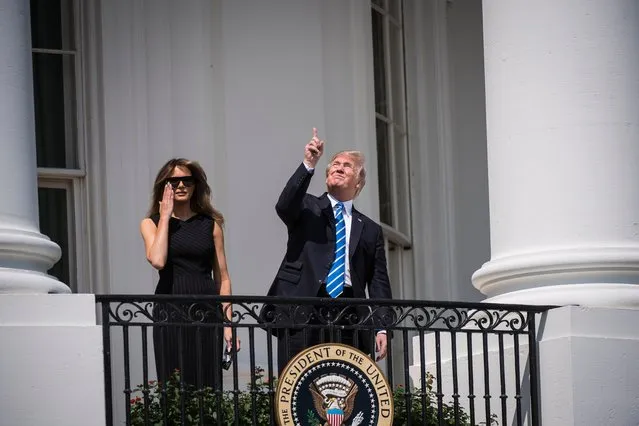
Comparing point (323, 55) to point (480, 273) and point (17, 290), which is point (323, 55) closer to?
point (480, 273)

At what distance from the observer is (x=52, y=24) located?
1686 cm

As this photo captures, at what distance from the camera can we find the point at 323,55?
1730cm

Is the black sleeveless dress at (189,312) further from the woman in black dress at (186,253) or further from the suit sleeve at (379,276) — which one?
the suit sleeve at (379,276)

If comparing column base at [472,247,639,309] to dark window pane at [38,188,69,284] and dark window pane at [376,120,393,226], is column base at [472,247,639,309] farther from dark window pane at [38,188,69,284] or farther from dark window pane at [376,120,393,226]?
dark window pane at [376,120,393,226]

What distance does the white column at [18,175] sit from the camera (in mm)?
13016

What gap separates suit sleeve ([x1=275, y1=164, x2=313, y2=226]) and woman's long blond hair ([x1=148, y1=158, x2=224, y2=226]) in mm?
549

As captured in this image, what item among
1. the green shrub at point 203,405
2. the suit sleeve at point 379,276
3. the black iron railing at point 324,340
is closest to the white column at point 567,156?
the black iron railing at point 324,340

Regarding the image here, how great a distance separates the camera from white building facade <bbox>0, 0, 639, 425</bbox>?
523 inches

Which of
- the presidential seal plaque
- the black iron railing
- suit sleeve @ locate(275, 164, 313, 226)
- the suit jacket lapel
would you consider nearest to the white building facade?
the black iron railing

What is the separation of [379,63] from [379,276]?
15.8 feet

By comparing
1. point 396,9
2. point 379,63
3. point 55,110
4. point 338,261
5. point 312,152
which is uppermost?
point 396,9

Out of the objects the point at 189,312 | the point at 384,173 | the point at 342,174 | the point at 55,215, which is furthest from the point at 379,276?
the point at 384,173

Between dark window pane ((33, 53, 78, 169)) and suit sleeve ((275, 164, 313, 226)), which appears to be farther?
dark window pane ((33, 53, 78, 169))

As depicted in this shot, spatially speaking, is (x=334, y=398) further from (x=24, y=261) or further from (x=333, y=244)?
(x=24, y=261)
